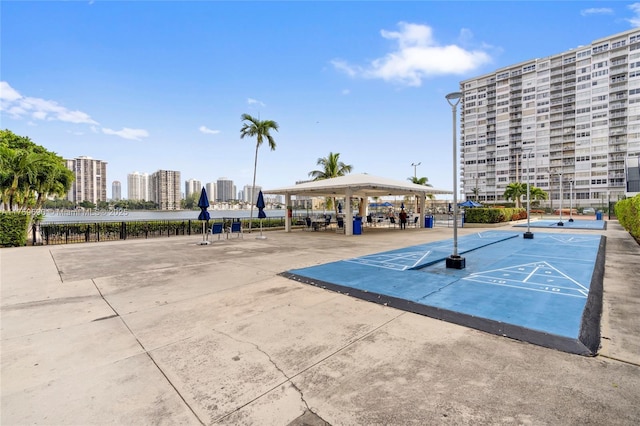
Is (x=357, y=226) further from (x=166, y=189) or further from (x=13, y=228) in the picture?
(x=166, y=189)

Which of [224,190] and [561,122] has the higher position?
[561,122]

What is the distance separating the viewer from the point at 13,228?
13234 millimetres

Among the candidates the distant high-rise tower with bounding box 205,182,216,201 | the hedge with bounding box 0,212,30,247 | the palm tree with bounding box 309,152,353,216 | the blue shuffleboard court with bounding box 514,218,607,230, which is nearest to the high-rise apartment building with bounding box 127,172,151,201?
the distant high-rise tower with bounding box 205,182,216,201

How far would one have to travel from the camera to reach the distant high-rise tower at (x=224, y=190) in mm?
111250

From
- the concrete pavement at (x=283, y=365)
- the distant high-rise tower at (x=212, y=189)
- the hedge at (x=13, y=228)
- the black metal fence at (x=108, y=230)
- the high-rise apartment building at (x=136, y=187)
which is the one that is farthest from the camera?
the distant high-rise tower at (x=212, y=189)

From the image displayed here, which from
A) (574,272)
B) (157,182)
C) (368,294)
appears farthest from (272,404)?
(157,182)

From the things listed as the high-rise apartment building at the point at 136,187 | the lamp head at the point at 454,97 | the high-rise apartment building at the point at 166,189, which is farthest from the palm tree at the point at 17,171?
the high-rise apartment building at the point at 136,187

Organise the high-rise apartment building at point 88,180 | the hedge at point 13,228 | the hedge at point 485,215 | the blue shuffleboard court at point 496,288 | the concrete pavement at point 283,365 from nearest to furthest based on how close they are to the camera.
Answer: the concrete pavement at point 283,365
the blue shuffleboard court at point 496,288
the hedge at point 13,228
the hedge at point 485,215
the high-rise apartment building at point 88,180

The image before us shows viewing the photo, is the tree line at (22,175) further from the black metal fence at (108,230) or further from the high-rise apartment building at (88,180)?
the high-rise apartment building at (88,180)

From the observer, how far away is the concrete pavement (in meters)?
2.48

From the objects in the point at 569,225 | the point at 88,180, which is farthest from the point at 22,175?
the point at 88,180

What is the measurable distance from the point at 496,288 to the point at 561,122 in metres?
104

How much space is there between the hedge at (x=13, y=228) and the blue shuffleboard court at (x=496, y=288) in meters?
14.0

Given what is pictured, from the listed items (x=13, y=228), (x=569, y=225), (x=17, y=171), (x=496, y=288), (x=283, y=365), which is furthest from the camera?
(x=569, y=225)
